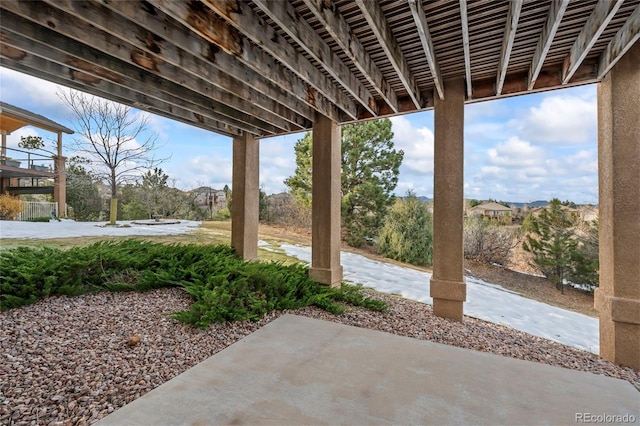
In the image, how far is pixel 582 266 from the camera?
6.43 meters

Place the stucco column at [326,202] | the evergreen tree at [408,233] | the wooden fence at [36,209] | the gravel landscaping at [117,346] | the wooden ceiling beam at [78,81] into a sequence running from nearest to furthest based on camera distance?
the gravel landscaping at [117,346], the wooden ceiling beam at [78,81], the stucco column at [326,202], the wooden fence at [36,209], the evergreen tree at [408,233]

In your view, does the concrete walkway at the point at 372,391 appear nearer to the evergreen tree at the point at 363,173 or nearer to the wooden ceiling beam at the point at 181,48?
the wooden ceiling beam at the point at 181,48

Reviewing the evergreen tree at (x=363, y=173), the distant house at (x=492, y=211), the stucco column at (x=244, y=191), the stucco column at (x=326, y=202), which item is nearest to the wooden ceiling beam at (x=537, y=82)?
the stucco column at (x=326, y=202)

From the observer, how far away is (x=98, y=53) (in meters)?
2.20

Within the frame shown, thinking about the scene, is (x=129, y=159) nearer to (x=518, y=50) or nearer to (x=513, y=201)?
(x=518, y=50)

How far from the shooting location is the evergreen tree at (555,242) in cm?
658

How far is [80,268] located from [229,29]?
10.6ft

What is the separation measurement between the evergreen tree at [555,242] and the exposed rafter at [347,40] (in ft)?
21.5

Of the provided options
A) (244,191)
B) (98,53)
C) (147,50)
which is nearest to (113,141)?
(244,191)

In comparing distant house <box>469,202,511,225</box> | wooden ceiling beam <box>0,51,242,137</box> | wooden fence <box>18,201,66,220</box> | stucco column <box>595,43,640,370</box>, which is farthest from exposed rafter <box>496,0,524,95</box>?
wooden fence <box>18,201,66,220</box>

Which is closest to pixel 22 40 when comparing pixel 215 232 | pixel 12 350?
pixel 12 350

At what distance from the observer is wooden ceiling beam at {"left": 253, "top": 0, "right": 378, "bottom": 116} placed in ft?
5.62

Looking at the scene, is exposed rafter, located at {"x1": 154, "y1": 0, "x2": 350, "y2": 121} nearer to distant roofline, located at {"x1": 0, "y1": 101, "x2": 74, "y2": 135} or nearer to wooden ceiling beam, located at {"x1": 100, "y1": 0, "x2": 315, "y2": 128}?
wooden ceiling beam, located at {"x1": 100, "y1": 0, "x2": 315, "y2": 128}

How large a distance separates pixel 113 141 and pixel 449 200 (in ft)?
25.1
